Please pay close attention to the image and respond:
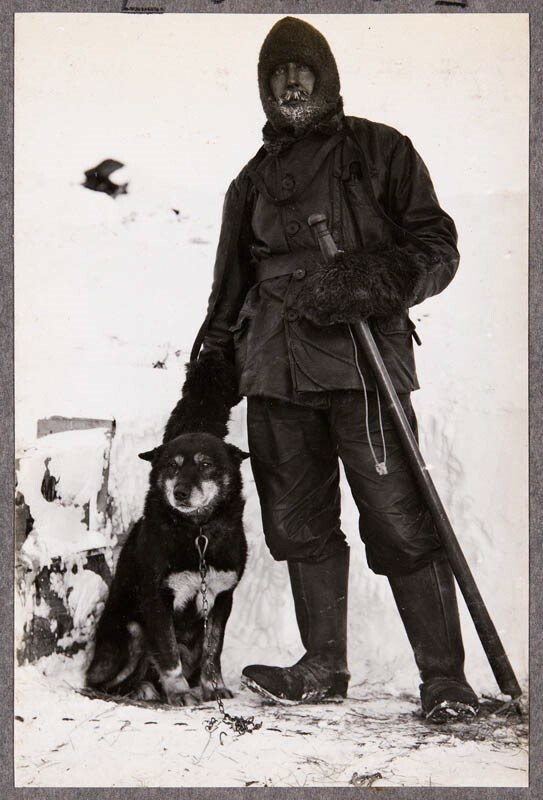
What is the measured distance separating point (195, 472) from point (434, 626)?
35.2 inches

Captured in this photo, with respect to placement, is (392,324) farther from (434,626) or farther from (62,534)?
(62,534)

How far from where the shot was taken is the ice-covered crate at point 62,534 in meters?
2.89

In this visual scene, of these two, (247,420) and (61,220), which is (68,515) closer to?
(247,420)

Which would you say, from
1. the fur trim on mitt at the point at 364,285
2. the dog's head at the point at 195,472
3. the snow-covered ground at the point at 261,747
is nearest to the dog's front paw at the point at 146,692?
the snow-covered ground at the point at 261,747

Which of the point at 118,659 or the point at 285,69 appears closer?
the point at 285,69

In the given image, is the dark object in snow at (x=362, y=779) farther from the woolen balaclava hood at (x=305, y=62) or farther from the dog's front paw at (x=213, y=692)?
the woolen balaclava hood at (x=305, y=62)

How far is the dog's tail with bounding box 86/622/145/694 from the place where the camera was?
291cm

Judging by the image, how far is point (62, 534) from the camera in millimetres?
2977

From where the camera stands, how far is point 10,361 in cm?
290

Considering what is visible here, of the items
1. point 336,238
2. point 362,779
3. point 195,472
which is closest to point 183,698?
point 362,779

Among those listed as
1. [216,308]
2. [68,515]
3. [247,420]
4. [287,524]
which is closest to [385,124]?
[216,308]

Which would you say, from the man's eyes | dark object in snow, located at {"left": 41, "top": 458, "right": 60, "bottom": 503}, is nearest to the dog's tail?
dark object in snow, located at {"left": 41, "top": 458, "right": 60, "bottom": 503}

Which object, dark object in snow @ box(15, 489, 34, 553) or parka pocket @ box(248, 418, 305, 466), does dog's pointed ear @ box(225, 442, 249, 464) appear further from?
dark object in snow @ box(15, 489, 34, 553)

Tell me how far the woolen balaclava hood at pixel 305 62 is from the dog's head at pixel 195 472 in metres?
1.06
